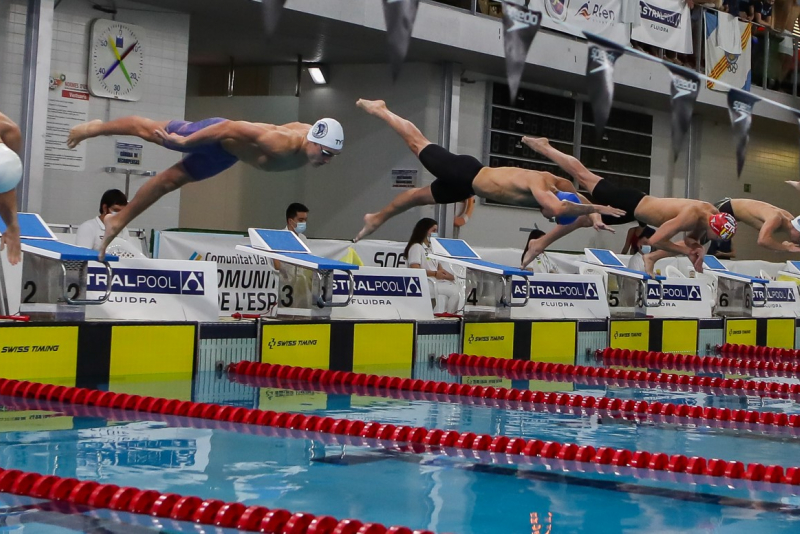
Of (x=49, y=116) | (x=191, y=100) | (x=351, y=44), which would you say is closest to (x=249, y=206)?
(x=191, y=100)

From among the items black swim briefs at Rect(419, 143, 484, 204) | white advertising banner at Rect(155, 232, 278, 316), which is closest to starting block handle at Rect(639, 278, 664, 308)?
white advertising banner at Rect(155, 232, 278, 316)

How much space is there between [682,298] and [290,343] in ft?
21.4

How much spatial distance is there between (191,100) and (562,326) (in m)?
7.75

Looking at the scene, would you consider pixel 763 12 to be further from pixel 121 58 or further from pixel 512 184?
pixel 512 184

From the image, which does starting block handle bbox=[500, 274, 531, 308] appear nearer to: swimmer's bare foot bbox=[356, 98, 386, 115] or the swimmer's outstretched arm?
the swimmer's outstretched arm

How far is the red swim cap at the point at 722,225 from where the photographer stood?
843cm

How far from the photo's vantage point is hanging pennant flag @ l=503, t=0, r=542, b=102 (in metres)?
4.99

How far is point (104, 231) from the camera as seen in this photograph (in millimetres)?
9055

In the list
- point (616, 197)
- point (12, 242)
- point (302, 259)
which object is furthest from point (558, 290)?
point (12, 242)

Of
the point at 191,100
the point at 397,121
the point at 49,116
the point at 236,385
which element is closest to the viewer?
the point at 397,121

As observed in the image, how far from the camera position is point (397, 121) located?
694 cm

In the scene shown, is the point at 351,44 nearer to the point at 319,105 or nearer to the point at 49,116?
the point at 319,105

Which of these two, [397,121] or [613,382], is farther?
[613,382]

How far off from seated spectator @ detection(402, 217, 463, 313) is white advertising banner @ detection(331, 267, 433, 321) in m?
1.04
